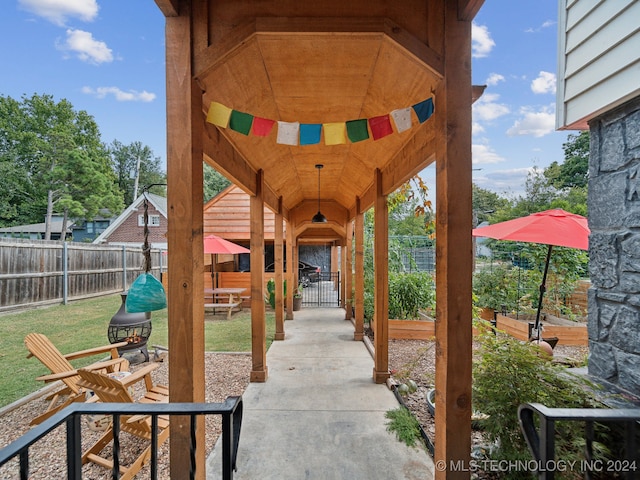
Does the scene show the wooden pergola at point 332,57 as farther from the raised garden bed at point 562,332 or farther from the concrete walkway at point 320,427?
the raised garden bed at point 562,332

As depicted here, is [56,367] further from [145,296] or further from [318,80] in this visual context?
[318,80]

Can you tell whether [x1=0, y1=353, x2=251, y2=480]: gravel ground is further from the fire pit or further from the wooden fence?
the wooden fence

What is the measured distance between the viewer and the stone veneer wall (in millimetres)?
A: 1913

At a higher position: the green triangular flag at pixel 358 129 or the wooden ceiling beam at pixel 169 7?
the wooden ceiling beam at pixel 169 7

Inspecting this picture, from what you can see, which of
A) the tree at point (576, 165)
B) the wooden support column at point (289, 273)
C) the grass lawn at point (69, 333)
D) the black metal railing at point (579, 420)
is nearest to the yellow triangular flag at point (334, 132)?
the black metal railing at point (579, 420)

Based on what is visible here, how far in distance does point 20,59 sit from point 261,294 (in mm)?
45032

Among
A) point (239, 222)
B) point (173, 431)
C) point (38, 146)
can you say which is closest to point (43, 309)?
point (239, 222)

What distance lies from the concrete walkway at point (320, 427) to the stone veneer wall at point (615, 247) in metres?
1.52

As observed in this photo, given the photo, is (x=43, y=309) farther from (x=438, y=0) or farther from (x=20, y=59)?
(x=20, y=59)

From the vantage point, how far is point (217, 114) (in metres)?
2.02

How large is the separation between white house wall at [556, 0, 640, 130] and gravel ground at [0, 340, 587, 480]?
2582mm

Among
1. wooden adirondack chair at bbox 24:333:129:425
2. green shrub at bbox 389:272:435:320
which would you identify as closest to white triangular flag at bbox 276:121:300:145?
wooden adirondack chair at bbox 24:333:129:425

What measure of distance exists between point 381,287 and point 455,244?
2140 millimetres

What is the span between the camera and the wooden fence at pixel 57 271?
746 cm
